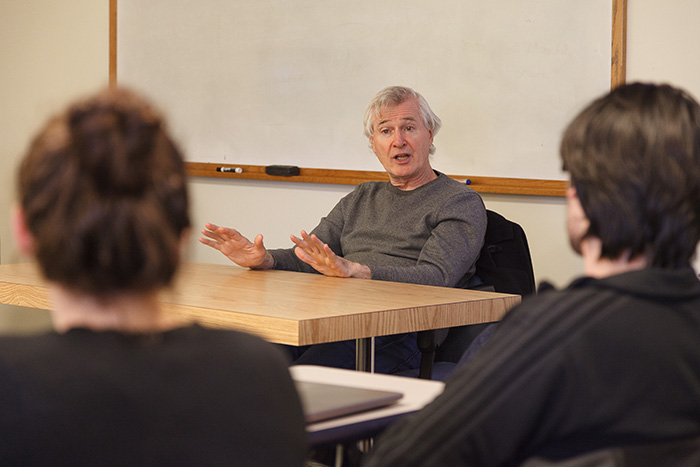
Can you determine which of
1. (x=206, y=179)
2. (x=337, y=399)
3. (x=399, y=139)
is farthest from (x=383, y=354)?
(x=206, y=179)

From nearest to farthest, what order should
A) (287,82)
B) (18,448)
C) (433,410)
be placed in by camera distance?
(18,448)
(433,410)
(287,82)

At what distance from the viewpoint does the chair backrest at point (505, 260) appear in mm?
2486

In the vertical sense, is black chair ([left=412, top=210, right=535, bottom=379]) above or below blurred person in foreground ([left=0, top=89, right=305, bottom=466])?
below

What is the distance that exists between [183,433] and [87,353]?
0.35 feet

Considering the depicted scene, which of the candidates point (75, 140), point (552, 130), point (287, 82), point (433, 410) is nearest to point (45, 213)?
point (75, 140)

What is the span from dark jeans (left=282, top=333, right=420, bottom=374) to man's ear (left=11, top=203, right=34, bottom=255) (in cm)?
164

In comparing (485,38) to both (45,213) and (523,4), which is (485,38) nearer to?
(523,4)

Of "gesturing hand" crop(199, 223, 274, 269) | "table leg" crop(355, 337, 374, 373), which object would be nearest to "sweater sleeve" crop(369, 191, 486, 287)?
"gesturing hand" crop(199, 223, 274, 269)

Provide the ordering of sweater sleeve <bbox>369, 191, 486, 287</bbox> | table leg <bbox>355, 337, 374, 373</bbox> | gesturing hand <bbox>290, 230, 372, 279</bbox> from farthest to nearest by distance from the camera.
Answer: sweater sleeve <bbox>369, 191, 486, 287</bbox> → gesturing hand <bbox>290, 230, 372, 279</bbox> → table leg <bbox>355, 337, 374, 373</bbox>

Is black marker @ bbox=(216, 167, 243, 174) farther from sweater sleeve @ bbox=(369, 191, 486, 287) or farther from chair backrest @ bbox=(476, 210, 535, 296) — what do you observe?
chair backrest @ bbox=(476, 210, 535, 296)

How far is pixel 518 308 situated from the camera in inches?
36.2

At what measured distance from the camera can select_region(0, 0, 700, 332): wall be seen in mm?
2812

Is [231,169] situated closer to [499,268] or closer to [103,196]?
[499,268]

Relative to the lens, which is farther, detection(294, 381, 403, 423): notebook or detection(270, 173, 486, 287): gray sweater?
detection(270, 173, 486, 287): gray sweater
